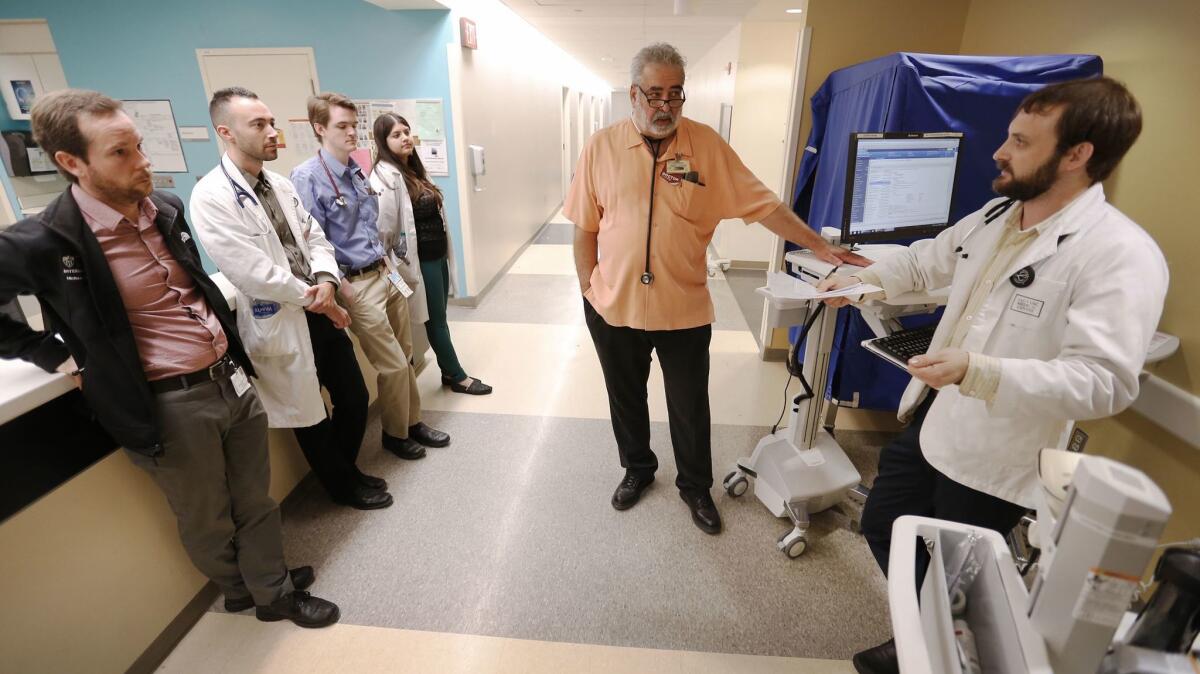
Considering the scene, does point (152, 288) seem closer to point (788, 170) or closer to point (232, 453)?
point (232, 453)

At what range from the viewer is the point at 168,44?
12.8 ft

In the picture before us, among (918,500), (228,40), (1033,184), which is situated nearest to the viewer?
(1033,184)

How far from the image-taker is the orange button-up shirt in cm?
167

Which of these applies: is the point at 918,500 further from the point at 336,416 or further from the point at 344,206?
the point at 344,206

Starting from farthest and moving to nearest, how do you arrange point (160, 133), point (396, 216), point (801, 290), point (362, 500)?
point (160, 133) → point (396, 216) → point (362, 500) → point (801, 290)

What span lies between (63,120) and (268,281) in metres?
0.56

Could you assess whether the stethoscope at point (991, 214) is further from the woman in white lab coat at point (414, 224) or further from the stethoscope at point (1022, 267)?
the woman in white lab coat at point (414, 224)

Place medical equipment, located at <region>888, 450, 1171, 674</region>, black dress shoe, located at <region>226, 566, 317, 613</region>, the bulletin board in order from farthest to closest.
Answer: the bulletin board < black dress shoe, located at <region>226, 566, 317, 613</region> < medical equipment, located at <region>888, 450, 1171, 674</region>

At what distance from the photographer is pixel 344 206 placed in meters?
2.18

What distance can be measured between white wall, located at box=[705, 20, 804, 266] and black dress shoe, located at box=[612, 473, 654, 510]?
3.23 meters

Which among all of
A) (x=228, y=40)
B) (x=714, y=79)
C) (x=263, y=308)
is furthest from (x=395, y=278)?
(x=714, y=79)

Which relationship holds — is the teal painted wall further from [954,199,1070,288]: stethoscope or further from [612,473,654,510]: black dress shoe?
[954,199,1070,288]: stethoscope

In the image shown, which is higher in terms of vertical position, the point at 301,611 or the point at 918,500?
the point at 918,500

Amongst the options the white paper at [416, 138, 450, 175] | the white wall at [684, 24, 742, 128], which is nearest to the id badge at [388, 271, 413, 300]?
the white paper at [416, 138, 450, 175]
